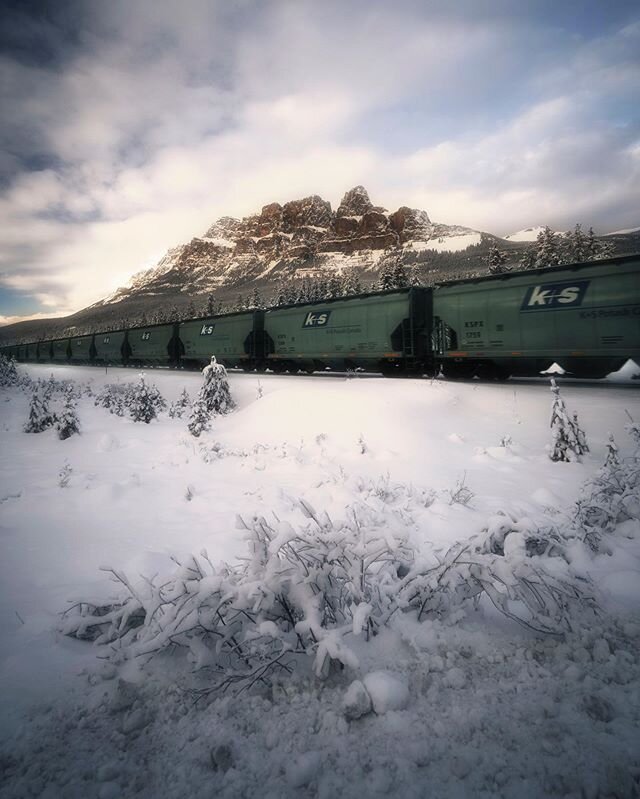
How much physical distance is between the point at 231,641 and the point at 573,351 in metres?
16.1

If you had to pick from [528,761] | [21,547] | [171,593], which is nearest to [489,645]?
[528,761]

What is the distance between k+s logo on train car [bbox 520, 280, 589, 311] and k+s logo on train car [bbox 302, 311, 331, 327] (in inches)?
391

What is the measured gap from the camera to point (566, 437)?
7117mm

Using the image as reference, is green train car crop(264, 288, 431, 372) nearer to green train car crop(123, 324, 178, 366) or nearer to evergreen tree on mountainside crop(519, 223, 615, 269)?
green train car crop(123, 324, 178, 366)

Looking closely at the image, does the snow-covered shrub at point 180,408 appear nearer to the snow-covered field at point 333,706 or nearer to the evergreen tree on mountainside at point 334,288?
the snow-covered field at point 333,706

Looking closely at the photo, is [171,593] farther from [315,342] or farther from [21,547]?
[315,342]

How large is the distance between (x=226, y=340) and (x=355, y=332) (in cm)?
1066

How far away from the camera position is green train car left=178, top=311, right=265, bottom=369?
2420 centimetres

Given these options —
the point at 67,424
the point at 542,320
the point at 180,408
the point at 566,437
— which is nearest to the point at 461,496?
the point at 566,437

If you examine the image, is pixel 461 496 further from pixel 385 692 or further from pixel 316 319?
pixel 316 319

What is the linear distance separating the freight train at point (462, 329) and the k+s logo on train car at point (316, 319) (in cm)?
7

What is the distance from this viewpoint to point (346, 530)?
2268mm

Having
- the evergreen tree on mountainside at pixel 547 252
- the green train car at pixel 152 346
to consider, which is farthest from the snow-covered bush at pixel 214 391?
the evergreen tree on mountainside at pixel 547 252

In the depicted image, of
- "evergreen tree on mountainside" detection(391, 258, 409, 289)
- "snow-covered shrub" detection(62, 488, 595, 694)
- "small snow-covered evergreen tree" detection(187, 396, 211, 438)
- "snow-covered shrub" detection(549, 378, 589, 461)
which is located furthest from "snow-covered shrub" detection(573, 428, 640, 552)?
"evergreen tree on mountainside" detection(391, 258, 409, 289)
